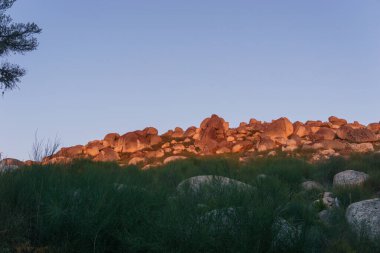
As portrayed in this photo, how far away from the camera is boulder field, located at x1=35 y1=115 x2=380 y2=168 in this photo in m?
25.8

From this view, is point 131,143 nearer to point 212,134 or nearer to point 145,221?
point 212,134

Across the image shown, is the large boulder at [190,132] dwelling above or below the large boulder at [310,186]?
above

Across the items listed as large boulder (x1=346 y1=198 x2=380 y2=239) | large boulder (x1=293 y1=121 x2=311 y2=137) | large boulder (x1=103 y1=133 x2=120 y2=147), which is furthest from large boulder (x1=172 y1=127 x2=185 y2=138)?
large boulder (x1=346 y1=198 x2=380 y2=239)

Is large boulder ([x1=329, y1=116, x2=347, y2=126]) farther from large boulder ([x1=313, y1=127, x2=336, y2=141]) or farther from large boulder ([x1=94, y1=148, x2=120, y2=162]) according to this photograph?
large boulder ([x1=94, y1=148, x2=120, y2=162])

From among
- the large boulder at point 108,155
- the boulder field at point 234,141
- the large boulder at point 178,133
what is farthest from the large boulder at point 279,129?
the large boulder at point 108,155

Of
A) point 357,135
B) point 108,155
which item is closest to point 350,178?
point 357,135

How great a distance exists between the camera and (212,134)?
32562 mm

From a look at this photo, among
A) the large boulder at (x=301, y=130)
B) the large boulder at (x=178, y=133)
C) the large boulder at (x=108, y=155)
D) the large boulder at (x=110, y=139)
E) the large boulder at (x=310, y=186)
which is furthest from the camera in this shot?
the large boulder at (x=178, y=133)

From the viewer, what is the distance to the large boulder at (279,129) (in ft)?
103

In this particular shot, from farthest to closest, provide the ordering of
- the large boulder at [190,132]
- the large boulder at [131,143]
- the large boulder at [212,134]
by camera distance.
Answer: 1. the large boulder at [190,132]
2. the large boulder at [131,143]
3. the large boulder at [212,134]

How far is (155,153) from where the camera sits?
97.1 feet

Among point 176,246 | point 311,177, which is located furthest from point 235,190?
point 311,177

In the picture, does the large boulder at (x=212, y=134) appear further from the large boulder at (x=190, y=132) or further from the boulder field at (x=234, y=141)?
the large boulder at (x=190, y=132)

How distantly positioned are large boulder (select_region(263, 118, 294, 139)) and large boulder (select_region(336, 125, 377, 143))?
345cm
